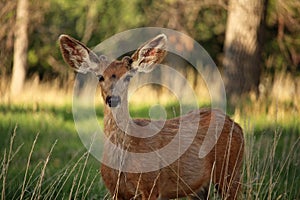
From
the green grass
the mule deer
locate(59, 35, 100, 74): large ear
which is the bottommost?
the green grass

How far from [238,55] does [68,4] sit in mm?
8041

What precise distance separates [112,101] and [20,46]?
1648 cm

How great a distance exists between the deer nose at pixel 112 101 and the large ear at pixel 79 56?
32cm

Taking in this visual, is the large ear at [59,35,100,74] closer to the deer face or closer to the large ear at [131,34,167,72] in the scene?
the deer face

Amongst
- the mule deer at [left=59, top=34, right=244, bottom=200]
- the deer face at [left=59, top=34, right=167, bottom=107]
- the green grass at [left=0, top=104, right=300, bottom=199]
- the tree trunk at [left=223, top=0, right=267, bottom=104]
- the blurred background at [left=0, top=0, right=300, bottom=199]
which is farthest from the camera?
the tree trunk at [left=223, top=0, right=267, bottom=104]

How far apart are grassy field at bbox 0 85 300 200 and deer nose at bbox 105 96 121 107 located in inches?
17.6

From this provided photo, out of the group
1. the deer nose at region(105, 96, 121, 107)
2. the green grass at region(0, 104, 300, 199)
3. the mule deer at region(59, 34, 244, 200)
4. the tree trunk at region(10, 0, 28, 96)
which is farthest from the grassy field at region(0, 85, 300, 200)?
the tree trunk at region(10, 0, 28, 96)

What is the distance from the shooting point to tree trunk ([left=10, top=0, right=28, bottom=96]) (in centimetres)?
1970

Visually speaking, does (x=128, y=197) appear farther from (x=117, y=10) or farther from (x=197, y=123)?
(x=117, y=10)

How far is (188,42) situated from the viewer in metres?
17.3

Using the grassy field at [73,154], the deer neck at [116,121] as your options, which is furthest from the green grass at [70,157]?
the deer neck at [116,121]

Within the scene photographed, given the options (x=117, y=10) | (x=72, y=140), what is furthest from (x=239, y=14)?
(x=117, y=10)

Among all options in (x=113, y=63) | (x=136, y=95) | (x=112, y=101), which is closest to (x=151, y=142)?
(x=112, y=101)

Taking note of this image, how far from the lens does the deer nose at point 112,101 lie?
201 inches
